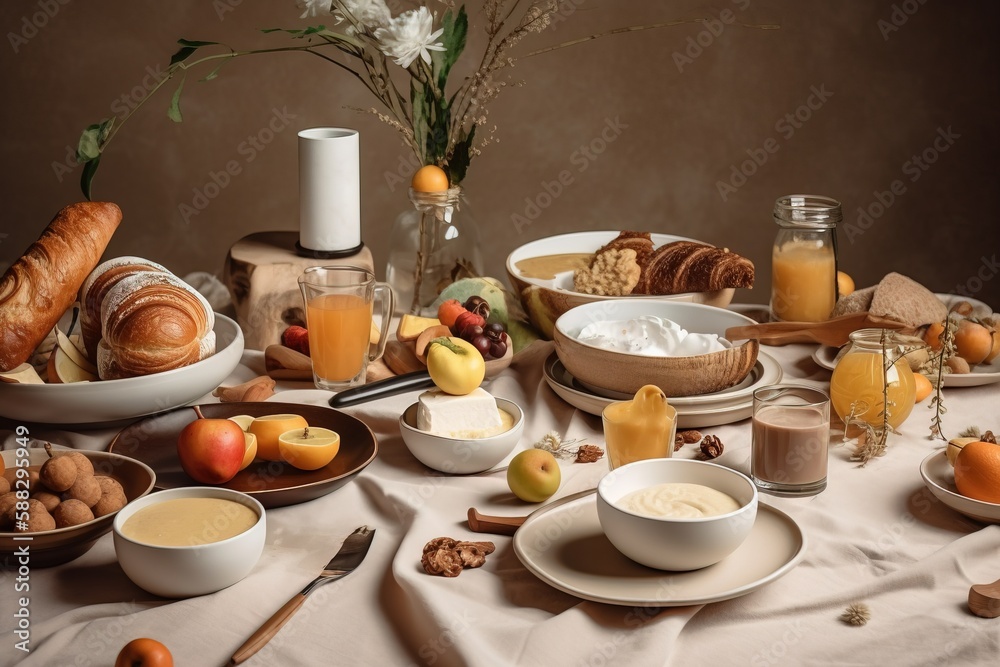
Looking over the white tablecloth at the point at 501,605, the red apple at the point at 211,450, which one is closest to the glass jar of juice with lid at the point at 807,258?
the white tablecloth at the point at 501,605

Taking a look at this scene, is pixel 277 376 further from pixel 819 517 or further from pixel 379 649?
pixel 819 517

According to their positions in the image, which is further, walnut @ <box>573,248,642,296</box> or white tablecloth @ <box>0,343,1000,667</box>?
walnut @ <box>573,248,642,296</box>

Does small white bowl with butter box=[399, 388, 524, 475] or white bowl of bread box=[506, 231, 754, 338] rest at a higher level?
white bowl of bread box=[506, 231, 754, 338]

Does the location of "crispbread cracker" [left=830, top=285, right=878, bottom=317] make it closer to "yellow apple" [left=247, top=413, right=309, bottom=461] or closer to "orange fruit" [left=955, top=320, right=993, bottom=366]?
"orange fruit" [left=955, top=320, right=993, bottom=366]

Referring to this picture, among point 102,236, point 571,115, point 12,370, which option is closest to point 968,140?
point 571,115

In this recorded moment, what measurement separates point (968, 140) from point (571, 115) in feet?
4.74

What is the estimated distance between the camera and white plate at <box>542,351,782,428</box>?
5.51 feet

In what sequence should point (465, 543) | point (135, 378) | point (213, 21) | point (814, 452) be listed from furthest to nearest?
point (213, 21) < point (135, 378) < point (814, 452) < point (465, 543)

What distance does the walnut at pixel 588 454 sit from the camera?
5.26 ft

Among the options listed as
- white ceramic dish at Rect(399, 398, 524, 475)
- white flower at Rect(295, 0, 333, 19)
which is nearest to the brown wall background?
white flower at Rect(295, 0, 333, 19)

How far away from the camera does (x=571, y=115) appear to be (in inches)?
146

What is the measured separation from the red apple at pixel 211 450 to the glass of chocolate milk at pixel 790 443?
778mm

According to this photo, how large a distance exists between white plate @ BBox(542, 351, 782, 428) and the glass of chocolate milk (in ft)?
0.64

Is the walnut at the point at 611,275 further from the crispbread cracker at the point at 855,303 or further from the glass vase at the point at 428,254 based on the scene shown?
the crispbread cracker at the point at 855,303
